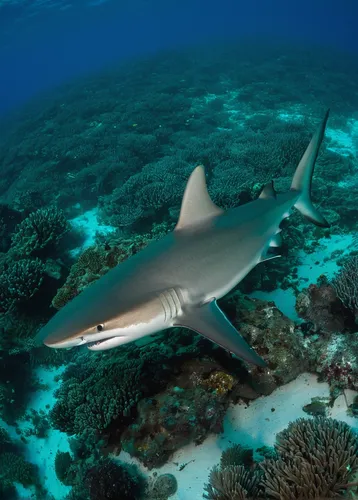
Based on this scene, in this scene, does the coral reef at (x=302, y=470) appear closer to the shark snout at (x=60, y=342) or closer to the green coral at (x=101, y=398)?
the green coral at (x=101, y=398)

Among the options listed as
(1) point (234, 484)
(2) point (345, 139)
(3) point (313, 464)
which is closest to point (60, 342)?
(1) point (234, 484)

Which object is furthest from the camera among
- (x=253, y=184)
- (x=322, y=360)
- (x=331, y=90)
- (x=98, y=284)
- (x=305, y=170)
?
(x=331, y=90)

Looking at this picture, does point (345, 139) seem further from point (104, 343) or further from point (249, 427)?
point (104, 343)

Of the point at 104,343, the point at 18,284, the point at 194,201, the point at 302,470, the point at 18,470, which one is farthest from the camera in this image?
the point at 18,284

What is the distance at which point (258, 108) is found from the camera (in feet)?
79.0

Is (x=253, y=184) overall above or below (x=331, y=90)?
above

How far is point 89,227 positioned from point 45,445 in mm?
6796

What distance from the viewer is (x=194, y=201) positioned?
395cm

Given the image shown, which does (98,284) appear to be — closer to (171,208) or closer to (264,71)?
(171,208)

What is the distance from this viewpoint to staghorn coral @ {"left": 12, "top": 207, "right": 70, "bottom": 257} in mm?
8695

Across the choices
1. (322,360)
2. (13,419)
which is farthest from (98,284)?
(13,419)

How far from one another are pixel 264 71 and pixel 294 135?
2158 cm

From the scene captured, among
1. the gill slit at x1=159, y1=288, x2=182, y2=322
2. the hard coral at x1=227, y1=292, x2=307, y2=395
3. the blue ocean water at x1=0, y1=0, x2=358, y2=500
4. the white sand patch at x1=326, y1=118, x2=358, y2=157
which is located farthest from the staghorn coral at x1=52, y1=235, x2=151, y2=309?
the white sand patch at x1=326, y1=118, x2=358, y2=157

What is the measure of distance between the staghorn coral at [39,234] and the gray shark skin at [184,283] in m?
6.02
